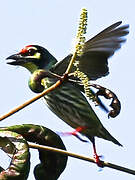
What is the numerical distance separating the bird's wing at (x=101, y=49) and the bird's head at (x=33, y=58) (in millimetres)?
709

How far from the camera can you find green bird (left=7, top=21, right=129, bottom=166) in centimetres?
473

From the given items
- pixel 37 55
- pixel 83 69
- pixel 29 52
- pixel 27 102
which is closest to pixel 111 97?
pixel 27 102

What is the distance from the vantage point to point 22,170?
2826mm

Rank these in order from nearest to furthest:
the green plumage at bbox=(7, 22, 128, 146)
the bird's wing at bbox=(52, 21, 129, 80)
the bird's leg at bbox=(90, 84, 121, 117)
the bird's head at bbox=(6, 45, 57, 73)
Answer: the bird's leg at bbox=(90, 84, 121, 117)
the bird's wing at bbox=(52, 21, 129, 80)
the green plumage at bbox=(7, 22, 128, 146)
the bird's head at bbox=(6, 45, 57, 73)

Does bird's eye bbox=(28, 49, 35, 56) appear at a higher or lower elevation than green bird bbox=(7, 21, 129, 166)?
higher

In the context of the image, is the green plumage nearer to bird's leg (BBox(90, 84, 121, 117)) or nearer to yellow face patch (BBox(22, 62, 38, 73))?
yellow face patch (BBox(22, 62, 38, 73))

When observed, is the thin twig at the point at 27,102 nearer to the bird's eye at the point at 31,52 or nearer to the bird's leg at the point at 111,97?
the bird's leg at the point at 111,97

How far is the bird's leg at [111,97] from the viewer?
2861mm

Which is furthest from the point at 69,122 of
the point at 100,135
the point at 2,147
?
the point at 2,147

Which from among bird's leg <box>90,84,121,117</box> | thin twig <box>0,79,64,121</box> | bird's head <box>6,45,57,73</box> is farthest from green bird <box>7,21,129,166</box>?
thin twig <box>0,79,64,121</box>

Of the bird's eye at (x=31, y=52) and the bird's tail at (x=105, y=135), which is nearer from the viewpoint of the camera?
the bird's tail at (x=105, y=135)

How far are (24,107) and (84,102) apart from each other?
3.65 meters

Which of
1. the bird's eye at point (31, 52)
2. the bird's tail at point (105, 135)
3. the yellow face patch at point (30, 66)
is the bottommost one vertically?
the bird's tail at point (105, 135)

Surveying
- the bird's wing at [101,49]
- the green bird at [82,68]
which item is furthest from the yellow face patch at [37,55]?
the bird's wing at [101,49]
